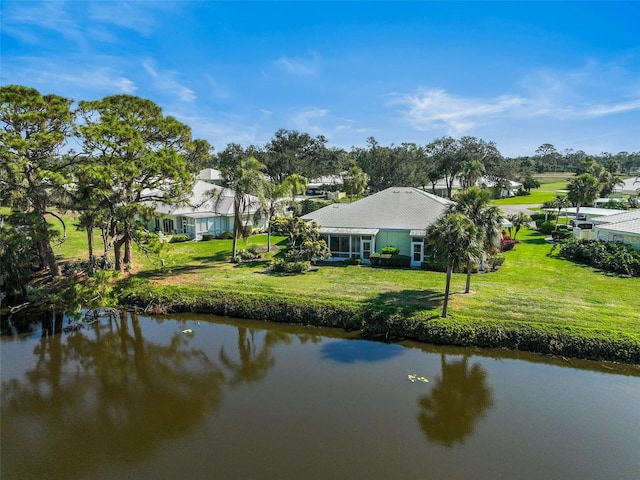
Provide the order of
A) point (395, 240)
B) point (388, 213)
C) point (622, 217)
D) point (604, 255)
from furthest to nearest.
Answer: point (622, 217) < point (388, 213) < point (395, 240) < point (604, 255)

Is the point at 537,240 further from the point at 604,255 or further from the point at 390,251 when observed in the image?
the point at 390,251

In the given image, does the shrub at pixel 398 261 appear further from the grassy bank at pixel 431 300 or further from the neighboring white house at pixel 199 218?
the neighboring white house at pixel 199 218

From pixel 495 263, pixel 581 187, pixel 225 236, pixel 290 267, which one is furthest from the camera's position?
pixel 581 187

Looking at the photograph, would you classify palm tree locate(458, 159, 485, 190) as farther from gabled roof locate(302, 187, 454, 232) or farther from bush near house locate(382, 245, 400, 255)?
bush near house locate(382, 245, 400, 255)

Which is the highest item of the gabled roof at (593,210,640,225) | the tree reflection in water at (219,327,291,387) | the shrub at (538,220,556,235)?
the gabled roof at (593,210,640,225)

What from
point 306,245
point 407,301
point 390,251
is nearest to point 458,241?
point 407,301

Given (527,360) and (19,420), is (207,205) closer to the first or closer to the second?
(19,420)

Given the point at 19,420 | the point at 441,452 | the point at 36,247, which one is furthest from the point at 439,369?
the point at 36,247

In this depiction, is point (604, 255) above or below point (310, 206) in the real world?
below

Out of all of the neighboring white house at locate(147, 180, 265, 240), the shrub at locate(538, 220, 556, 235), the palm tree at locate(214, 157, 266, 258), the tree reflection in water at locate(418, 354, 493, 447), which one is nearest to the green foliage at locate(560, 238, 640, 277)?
the shrub at locate(538, 220, 556, 235)
